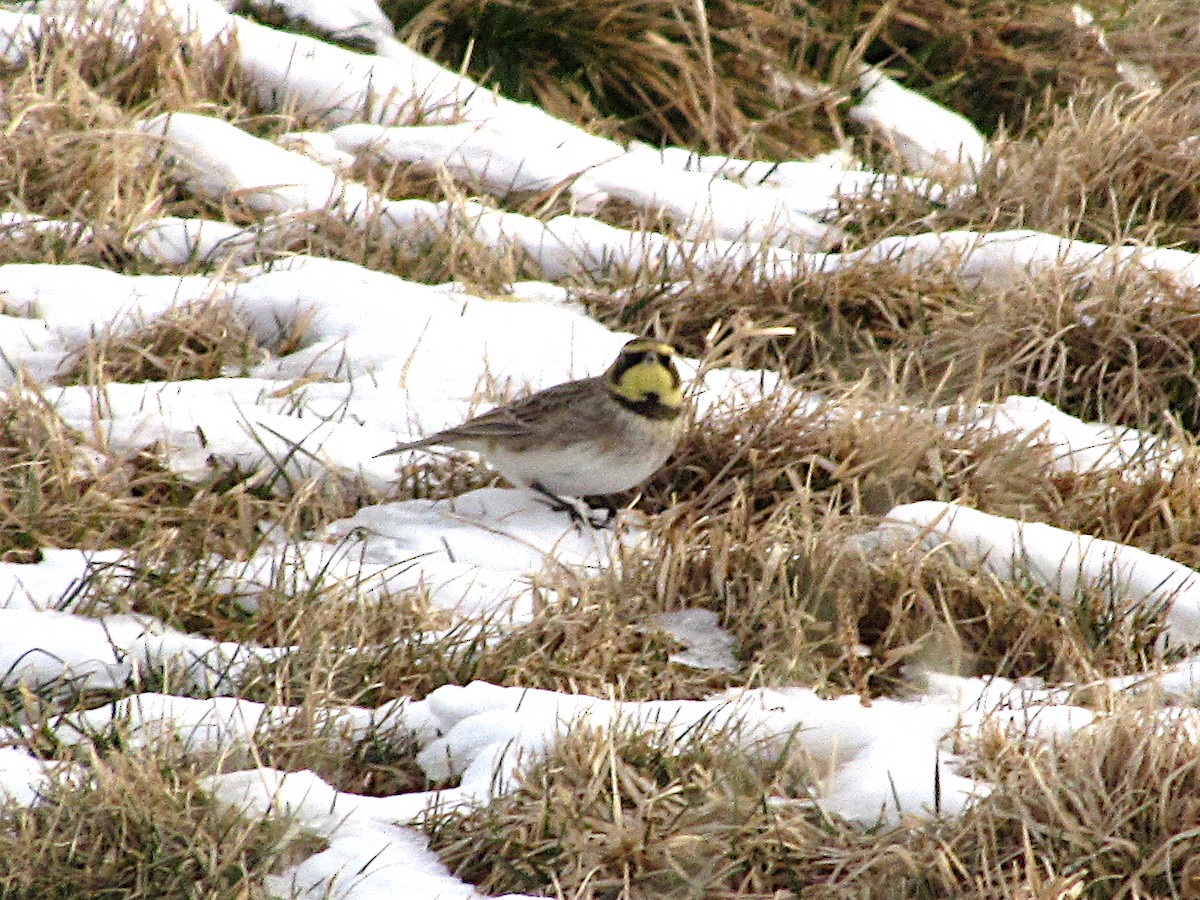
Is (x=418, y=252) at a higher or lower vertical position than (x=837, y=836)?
lower

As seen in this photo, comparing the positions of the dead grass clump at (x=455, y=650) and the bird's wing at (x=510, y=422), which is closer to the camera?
the dead grass clump at (x=455, y=650)

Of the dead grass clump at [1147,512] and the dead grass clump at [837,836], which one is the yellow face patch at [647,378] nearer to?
the dead grass clump at [1147,512]

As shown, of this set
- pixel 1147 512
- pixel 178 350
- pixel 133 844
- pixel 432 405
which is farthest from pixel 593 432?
pixel 133 844

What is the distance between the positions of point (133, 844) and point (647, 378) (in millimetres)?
2159

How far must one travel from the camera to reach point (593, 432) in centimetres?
499

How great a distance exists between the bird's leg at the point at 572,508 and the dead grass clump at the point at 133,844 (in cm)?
186

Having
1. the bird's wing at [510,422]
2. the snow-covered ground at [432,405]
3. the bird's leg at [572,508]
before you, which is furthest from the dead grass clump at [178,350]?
the bird's leg at [572,508]

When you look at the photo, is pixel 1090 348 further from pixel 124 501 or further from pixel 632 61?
pixel 124 501

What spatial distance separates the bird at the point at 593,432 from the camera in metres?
4.94

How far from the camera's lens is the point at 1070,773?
11.3 feet

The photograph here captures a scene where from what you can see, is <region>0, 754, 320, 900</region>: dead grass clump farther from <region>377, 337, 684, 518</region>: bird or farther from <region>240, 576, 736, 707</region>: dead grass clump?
<region>377, 337, 684, 518</region>: bird

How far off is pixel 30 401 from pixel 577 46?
11.6 feet

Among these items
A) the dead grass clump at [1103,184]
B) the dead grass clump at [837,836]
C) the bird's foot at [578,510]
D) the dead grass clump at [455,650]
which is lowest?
the bird's foot at [578,510]

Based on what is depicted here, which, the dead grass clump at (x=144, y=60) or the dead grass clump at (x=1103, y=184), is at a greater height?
the dead grass clump at (x=1103, y=184)
